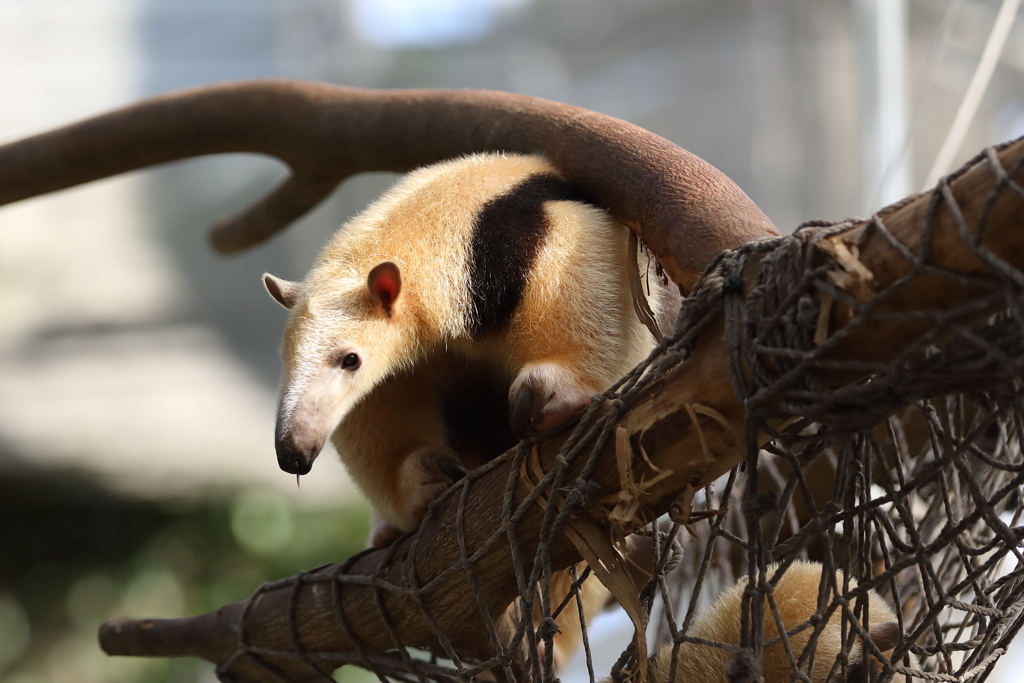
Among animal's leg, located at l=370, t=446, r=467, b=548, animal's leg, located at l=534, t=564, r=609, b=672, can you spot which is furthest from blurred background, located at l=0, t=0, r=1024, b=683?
animal's leg, located at l=370, t=446, r=467, b=548

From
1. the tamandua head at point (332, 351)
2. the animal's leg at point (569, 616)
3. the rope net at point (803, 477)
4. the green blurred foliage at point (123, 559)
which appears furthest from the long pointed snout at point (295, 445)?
the green blurred foliage at point (123, 559)

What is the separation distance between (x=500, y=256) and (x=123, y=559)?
5.70m

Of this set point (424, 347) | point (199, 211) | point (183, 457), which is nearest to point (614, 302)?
point (424, 347)

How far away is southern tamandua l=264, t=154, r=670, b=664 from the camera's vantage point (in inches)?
56.2

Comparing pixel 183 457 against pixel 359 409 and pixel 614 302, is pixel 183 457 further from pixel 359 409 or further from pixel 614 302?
pixel 614 302

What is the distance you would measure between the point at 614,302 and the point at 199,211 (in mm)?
5136

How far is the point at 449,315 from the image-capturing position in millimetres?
1524

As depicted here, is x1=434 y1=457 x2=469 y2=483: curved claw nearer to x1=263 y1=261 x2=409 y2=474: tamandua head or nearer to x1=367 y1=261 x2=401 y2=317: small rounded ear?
x1=263 y1=261 x2=409 y2=474: tamandua head

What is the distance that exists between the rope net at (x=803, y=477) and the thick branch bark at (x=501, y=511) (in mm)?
10

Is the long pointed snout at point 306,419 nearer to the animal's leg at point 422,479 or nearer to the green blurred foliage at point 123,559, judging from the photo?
the animal's leg at point 422,479

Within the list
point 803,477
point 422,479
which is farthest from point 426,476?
point 803,477

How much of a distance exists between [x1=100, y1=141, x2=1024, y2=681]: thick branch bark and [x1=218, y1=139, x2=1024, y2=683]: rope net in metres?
0.01

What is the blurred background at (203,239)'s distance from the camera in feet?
18.9

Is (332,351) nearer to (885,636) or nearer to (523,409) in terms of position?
(523,409)
